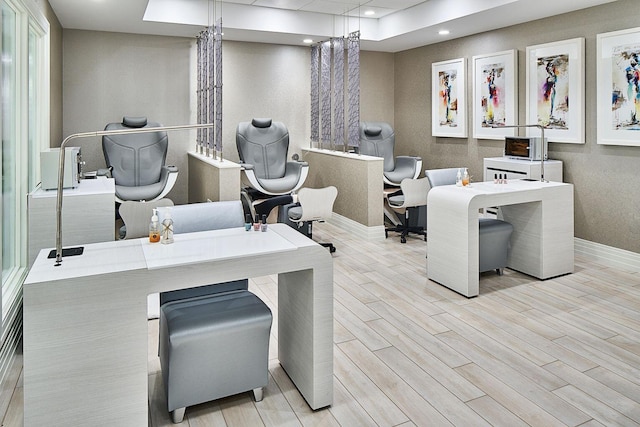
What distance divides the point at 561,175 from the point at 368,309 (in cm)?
277

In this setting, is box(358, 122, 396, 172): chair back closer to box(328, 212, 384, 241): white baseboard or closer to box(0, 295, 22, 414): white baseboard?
box(328, 212, 384, 241): white baseboard

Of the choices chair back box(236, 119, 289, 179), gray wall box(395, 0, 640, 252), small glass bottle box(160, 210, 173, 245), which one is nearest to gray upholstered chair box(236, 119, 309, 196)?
chair back box(236, 119, 289, 179)

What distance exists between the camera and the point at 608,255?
15.2 feet

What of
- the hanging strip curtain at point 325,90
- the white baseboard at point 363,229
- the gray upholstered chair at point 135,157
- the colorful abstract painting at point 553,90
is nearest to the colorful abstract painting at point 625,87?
the colorful abstract painting at point 553,90

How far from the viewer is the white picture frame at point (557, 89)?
475 cm

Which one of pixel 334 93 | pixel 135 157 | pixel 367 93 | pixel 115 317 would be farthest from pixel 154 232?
pixel 367 93

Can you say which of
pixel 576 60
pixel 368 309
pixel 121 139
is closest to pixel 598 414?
pixel 368 309

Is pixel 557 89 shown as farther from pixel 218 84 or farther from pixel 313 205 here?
pixel 218 84

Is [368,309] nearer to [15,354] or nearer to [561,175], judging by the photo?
[15,354]

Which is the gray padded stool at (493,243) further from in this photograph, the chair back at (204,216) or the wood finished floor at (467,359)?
the chair back at (204,216)

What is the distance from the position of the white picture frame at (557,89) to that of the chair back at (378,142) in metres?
1.82

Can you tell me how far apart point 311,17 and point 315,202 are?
2.90 metres

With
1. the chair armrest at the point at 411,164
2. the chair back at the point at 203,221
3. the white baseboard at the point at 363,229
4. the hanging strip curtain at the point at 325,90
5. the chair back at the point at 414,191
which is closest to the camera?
the chair back at the point at 203,221

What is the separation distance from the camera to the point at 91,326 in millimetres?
1853
